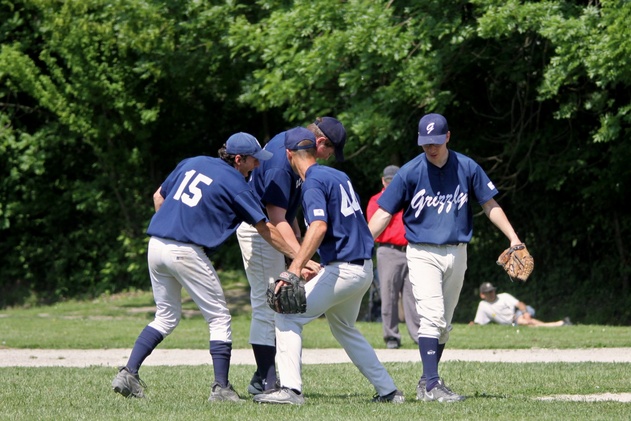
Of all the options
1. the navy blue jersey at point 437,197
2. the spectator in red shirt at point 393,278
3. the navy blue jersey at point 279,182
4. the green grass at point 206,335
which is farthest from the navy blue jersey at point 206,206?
the green grass at point 206,335

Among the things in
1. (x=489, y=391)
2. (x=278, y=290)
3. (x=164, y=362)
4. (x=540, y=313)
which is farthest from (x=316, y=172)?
(x=540, y=313)

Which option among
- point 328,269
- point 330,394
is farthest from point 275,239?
point 330,394

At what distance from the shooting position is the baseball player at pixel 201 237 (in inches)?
292

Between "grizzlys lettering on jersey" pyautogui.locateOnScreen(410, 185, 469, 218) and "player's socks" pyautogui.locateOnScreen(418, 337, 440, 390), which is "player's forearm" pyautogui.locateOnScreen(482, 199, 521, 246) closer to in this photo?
"grizzlys lettering on jersey" pyautogui.locateOnScreen(410, 185, 469, 218)

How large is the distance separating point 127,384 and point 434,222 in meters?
2.39

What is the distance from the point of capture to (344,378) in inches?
358

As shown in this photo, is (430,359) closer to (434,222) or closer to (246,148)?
(434,222)

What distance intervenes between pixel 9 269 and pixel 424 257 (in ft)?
59.7

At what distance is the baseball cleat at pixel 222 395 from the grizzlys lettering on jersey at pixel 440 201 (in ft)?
5.84

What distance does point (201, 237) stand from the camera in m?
7.46

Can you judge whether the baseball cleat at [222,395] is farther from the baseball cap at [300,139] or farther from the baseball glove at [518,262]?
the baseball glove at [518,262]

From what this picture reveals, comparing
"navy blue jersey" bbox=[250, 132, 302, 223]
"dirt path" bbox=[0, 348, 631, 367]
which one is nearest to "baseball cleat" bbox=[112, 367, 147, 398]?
"navy blue jersey" bbox=[250, 132, 302, 223]

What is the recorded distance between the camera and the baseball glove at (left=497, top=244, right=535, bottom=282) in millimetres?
7695

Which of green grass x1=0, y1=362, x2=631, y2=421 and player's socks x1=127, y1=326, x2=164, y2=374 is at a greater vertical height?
player's socks x1=127, y1=326, x2=164, y2=374
